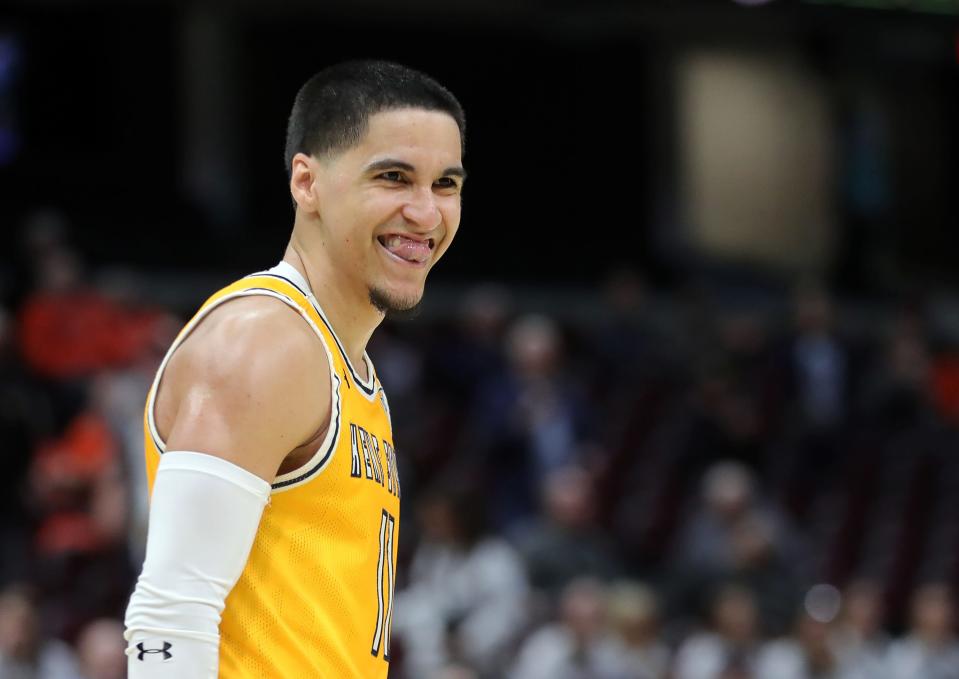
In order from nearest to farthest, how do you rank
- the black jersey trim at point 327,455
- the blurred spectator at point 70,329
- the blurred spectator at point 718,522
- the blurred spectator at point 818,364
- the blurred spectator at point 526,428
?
the black jersey trim at point 327,455 < the blurred spectator at point 718,522 < the blurred spectator at point 70,329 < the blurred spectator at point 526,428 < the blurred spectator at point 818,364

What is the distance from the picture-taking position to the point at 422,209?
2.72m

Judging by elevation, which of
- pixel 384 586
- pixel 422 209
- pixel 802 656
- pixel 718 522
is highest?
pixel 422 209

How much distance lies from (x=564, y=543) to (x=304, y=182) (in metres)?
6.82

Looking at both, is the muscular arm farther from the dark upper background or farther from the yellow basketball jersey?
the dark upper background

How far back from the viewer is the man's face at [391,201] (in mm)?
2705

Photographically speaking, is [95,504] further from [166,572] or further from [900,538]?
[166,572]

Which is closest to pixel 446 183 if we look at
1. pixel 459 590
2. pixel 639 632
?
pixel 639 632

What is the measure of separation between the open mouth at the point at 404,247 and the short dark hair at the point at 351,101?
177 mm

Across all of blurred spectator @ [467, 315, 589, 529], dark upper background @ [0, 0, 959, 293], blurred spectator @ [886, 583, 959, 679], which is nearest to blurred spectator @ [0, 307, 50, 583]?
blurred spectator @ [467, 315, 589, 529]

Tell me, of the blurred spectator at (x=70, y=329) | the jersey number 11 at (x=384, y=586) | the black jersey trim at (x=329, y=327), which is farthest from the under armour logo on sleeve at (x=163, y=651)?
the blurred spectator at (x=70, y=329)

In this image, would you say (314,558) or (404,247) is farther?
(404,247)

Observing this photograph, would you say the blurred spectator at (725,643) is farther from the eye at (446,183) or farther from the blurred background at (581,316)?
the eye at (446,183)

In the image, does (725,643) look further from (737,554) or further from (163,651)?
(163,651)

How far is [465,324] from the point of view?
12156mm
